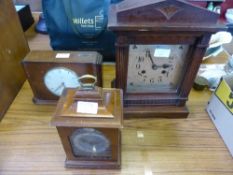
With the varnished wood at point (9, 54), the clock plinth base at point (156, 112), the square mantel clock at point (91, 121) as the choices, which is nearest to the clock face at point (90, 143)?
the square mantel clock at point (91, 121)

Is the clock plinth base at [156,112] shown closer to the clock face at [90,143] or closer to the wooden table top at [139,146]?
the wooden table top at [139,146]

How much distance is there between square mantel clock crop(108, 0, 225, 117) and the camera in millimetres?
→ 455

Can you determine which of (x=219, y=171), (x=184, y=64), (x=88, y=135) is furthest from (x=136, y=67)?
(x=219, y=171)

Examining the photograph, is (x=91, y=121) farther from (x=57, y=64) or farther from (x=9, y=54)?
(x=9, y=54)

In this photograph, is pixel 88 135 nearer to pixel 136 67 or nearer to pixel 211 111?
pixel 136 67

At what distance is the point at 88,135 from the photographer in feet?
1.55

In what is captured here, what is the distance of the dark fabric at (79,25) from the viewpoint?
2.27 feet

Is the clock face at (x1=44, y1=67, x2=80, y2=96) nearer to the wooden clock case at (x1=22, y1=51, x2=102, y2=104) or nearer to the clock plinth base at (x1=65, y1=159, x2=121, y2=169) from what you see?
the wooden clock case at (x1=22, y1=51, x2=102, y2=104)

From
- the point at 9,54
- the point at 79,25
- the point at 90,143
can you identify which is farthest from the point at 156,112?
the point at 9,54

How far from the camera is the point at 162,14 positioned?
455 mm

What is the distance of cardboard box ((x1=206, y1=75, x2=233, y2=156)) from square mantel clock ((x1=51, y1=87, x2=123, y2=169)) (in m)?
0.32

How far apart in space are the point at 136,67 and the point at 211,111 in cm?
30

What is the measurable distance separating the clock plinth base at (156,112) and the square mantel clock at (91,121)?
0.17 metres

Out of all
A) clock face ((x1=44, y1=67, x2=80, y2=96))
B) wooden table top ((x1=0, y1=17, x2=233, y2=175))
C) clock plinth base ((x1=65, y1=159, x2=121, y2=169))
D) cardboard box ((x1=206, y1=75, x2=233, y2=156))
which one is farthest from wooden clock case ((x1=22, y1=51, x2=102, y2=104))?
cardboard box ((x1=206, y1=75, x2=233, y2=156))
